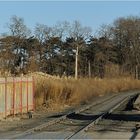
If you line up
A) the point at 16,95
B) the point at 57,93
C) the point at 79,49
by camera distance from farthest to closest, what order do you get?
the point at 79,49, the point at 57,93, the point at 16,95

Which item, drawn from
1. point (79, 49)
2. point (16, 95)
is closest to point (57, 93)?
point (16, 95)

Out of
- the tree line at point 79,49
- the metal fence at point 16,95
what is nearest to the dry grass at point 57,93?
the metal fence at point 16,95

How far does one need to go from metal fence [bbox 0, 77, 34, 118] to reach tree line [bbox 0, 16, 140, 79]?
57.5 metres

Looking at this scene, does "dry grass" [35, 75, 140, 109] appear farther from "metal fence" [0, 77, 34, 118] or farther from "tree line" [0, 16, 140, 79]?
"tree line" [0, 16, 140, 79]

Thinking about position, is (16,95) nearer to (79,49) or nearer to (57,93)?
(57,93)

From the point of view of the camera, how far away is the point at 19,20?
10325cm

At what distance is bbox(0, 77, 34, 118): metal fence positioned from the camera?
27.3m

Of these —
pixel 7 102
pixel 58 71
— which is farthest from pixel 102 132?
pixel 58 71

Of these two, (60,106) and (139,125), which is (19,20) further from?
(139,125)

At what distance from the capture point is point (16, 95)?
97.4 feet

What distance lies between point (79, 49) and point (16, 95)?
8593 centimetres

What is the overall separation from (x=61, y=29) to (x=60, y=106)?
80.8m

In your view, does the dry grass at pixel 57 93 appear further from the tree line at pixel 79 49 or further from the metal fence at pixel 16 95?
the tree line at pixel 79 49

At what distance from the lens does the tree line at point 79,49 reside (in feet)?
331
